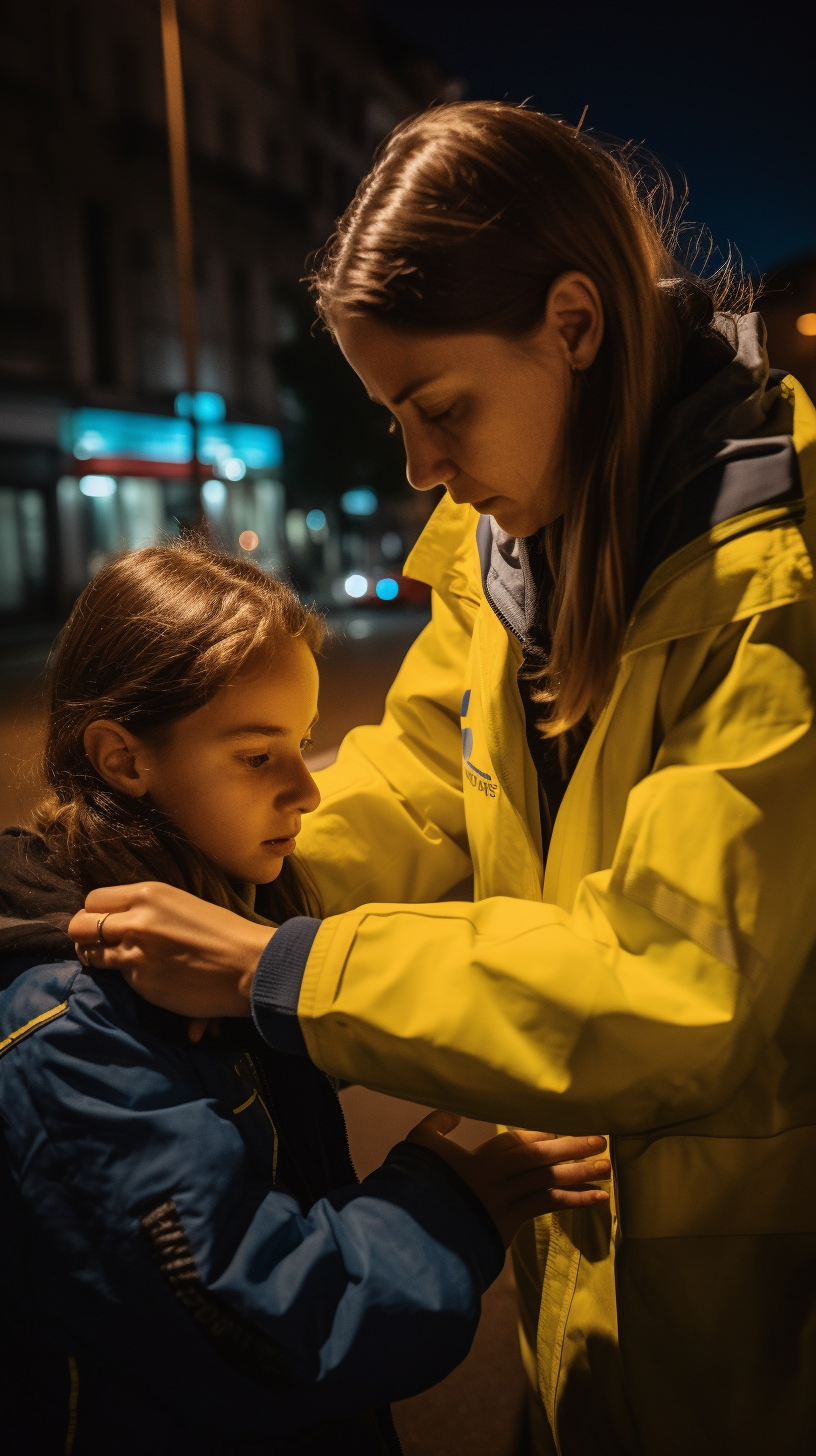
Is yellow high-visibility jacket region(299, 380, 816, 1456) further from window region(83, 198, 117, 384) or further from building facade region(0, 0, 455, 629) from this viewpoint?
window region(83, 198, 117, 384)

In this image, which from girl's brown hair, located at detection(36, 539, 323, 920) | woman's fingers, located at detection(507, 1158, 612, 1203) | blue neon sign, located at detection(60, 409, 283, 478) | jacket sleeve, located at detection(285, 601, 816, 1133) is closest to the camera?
jacket sleeve, located at detection(285, 601, 816, 1133)

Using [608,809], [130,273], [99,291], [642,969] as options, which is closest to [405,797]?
[608,809]

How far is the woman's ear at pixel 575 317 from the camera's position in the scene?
49.6 inches

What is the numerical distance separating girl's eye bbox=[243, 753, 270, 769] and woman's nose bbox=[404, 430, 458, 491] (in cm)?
44

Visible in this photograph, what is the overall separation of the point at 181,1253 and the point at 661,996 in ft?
1.96

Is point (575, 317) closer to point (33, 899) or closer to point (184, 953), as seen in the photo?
point (184, 953)

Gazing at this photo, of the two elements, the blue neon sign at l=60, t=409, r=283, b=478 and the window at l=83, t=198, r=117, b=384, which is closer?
the blue neon sign at l=60, t=409, r=283, b=478

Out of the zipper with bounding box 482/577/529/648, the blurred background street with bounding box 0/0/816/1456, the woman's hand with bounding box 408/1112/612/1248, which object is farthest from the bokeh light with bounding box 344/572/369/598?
the woman's hand with bounding box 408/1112/612/1248

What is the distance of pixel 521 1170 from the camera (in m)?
1.30

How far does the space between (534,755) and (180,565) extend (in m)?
0.62

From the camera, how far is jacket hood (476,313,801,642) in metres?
1.15

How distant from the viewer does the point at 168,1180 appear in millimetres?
1115

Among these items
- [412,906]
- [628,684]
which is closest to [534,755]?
[628,684]

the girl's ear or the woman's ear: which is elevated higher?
the woman's ear
